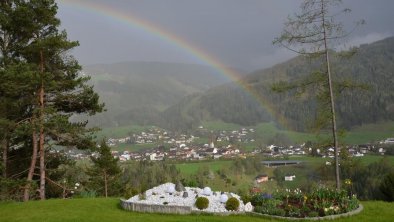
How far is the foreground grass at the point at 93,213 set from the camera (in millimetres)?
14492

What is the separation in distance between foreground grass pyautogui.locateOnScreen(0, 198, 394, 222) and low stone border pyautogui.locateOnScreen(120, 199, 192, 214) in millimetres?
430

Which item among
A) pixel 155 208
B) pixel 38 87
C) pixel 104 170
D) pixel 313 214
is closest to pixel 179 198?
pixel 155 208

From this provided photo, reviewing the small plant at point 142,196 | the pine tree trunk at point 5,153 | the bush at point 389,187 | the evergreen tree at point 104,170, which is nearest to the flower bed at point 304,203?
the small plant at point 142,196

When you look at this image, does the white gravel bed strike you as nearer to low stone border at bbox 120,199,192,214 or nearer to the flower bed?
low stone border at bbox 120,199,192,214

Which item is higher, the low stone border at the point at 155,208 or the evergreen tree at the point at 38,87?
the evergreen tree at the point at 38,87

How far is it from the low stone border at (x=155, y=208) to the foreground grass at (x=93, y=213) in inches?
16.9

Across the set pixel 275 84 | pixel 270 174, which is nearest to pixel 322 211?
pixel 275 84

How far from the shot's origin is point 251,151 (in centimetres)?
19038

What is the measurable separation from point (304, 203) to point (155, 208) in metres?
6.04

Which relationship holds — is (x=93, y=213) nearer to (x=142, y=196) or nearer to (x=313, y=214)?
(x=142, y=196)

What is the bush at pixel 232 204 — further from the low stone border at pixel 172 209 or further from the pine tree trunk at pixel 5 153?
the pine tree trunk at pixel 5 153

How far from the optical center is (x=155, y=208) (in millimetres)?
16375

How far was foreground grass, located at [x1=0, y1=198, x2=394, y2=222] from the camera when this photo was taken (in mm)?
14492

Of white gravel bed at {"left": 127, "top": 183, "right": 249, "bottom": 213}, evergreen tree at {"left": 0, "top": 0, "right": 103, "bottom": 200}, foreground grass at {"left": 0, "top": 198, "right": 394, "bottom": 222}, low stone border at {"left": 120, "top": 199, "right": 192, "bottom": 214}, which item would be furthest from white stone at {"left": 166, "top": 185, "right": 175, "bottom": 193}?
evergreen tree at {"left": 0, "top": 0, "right": 103, "bottom": 200}
